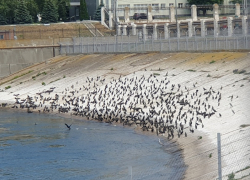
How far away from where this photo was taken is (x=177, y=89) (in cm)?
5344

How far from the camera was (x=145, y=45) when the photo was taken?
246ft

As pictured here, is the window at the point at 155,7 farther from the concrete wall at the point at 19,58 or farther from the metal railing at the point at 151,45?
the concrete wall at the point at 19,58

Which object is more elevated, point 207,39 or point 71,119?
point 207,39

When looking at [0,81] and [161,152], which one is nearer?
[161,152]

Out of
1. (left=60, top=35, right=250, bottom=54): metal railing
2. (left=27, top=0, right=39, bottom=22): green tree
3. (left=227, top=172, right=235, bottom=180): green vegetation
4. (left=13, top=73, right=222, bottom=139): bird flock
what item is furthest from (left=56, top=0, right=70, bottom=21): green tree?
(left=227, top=172, right=235, bottom=180): green vegetation

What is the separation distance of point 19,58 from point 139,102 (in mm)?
32595

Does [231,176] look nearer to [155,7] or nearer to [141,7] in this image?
[155,7]

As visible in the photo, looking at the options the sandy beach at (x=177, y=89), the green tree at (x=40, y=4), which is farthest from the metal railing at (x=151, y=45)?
the green tree at (x=40, y=4)

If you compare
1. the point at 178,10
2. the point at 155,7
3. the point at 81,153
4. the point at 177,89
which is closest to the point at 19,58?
the point at 177,89

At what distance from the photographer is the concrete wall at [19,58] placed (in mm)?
80312

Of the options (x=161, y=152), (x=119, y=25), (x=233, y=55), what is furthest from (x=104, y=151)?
(x=119, y=25)

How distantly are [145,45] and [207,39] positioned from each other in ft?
33.1

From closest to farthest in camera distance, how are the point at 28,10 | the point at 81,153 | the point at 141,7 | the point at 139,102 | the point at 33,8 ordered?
the point at 81,153 < the point at 139,102 < the point at 28,10 < the point at 33,8 < the point at 141,7

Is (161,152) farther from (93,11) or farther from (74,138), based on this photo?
(93,11)
